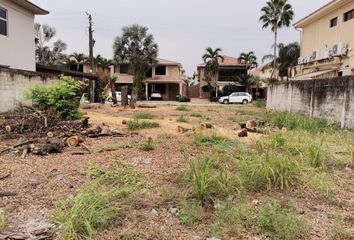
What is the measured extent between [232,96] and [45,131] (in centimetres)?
2896

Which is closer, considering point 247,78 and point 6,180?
point 6,180

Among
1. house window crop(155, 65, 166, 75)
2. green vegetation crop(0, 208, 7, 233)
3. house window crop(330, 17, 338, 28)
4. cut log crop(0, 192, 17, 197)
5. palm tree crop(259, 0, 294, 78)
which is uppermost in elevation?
palm tree crop(259, 0, 294, 78)

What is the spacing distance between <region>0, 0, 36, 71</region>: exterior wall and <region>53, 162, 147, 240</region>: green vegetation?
1356cm

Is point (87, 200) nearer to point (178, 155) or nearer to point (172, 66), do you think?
point (178, 155)

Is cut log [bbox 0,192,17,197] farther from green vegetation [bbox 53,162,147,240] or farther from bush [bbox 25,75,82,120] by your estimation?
bush [bbox 25,75,82,120]

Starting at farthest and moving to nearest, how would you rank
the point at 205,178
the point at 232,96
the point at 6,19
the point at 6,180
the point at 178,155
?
the point at 232,96 < the point at 6,19 < the point at 178,155 < the point at 6,180 < the point at 205,178

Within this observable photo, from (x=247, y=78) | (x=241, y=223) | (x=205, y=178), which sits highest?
(x=247, y=78)

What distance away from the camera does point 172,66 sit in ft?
144

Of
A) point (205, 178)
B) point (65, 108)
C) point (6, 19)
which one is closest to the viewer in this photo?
point (205, 178)

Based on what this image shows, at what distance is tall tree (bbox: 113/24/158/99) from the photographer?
39438 millimetres

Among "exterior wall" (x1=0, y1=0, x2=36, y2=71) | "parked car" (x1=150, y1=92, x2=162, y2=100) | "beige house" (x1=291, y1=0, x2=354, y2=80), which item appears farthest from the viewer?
"parked car" (x1=150, y1=92, x2=162, y2=100)

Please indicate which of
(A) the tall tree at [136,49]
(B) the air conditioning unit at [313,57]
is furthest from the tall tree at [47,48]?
(B) the air conditioning unit at [313,57]

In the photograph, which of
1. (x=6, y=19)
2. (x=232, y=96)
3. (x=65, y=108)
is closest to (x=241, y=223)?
(x=65, y=108)

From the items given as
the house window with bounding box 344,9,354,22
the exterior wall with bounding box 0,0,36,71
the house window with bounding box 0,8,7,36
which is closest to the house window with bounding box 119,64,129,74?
the exterior wall with bounding box 0,0,36,71
